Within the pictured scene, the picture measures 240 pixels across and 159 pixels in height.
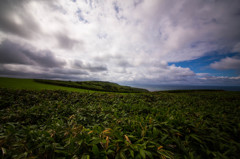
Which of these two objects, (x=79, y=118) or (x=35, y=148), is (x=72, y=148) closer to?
(x=35, y=148)

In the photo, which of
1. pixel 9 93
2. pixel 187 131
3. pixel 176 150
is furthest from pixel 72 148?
pixel 9 93

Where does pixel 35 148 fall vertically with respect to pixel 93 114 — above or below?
above

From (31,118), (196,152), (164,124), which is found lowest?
(31,118)

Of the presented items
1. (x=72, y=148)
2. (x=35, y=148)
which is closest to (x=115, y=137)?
(x=72, y=148)

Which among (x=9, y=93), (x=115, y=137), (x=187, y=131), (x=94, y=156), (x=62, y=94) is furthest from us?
(x=62, y=94)

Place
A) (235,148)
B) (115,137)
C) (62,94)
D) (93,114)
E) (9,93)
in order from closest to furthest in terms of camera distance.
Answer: (235,148) → (115,137) → (93,114) → (9,93) → (62,94)

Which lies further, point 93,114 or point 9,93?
point 9,93

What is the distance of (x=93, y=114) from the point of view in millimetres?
4094

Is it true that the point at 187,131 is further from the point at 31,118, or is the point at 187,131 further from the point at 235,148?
the point at 31,118

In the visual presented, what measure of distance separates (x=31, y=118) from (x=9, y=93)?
5.25 m

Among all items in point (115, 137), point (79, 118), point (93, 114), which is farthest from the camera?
point (93, 114)

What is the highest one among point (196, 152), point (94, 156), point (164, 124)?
point (164, 124)

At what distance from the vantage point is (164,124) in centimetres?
251

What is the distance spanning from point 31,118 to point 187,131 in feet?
20.1
